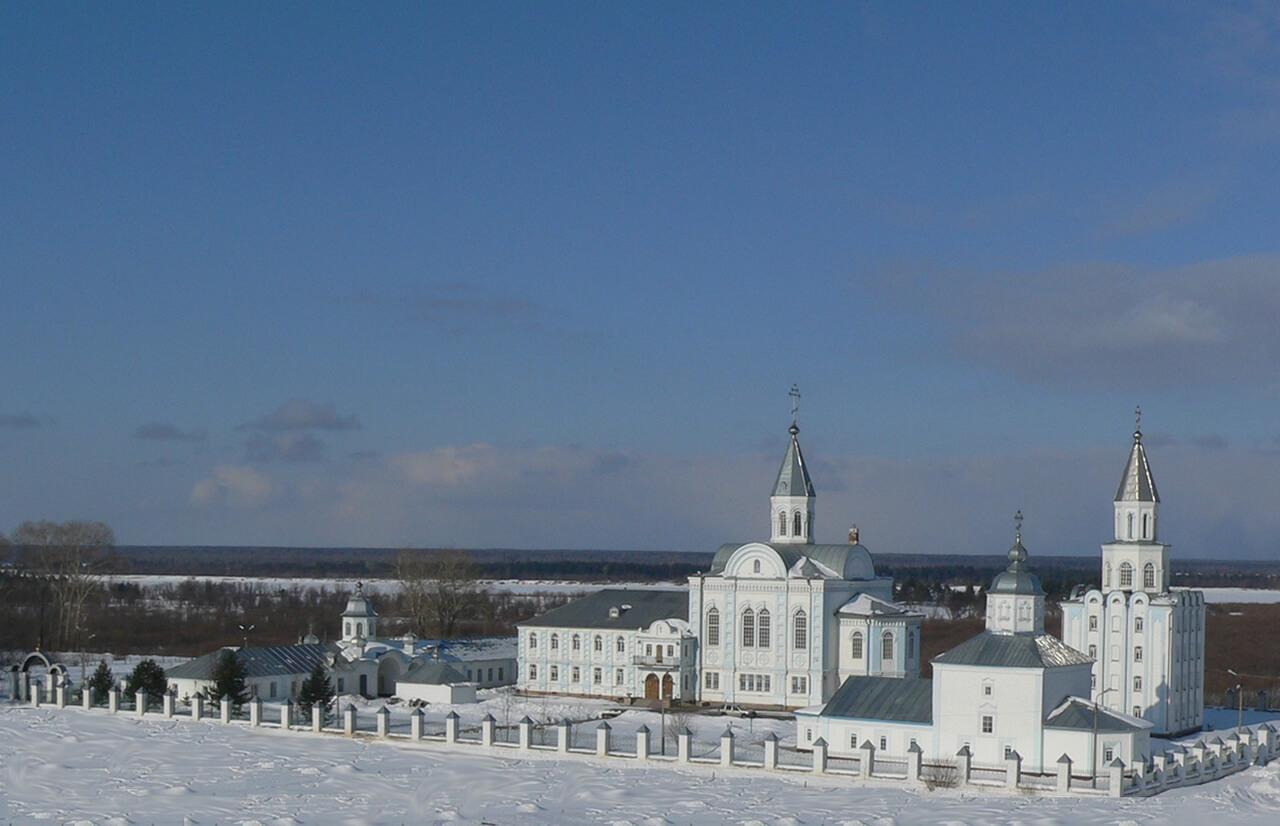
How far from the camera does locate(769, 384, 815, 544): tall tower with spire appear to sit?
4838cm

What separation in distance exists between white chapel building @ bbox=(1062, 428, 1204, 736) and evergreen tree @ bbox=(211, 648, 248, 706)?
22.4 meters

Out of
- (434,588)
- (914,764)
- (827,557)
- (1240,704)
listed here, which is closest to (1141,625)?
Answer: (1240,704)

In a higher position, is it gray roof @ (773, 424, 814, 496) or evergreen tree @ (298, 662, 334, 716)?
gray roof @ (773, 424, 814, 496)

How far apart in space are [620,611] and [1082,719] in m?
19.9

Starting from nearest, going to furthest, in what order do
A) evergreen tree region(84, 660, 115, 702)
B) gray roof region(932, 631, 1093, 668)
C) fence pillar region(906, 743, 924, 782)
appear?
fence pillar region(906, 743, 924, 782), gray roof region(932, 631, 1093, 668), evergreen tree region(84, 660, 115, 702)

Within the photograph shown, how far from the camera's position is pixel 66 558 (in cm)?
6531

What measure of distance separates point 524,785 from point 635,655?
18060mm

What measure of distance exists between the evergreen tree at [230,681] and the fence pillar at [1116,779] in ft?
75.6

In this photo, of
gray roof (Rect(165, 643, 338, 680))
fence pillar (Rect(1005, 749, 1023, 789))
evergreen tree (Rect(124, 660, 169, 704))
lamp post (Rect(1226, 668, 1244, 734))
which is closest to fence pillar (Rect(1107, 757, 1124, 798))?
fence pillar (Rect(1005, 749, 1023, 789))

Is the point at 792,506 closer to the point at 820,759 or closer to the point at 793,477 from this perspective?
the point at 793,477

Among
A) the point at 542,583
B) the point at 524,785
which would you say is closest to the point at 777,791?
the point at 524,785

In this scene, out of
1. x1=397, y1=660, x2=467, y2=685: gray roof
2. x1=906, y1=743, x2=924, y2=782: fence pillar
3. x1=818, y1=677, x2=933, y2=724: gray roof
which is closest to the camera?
x1=906, y1=743, x2=924, y2=782: fence pillar

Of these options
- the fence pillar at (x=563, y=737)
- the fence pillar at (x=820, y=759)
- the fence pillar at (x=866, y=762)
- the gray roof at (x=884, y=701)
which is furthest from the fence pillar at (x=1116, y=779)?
the fence pillar at (x=563, y=737)

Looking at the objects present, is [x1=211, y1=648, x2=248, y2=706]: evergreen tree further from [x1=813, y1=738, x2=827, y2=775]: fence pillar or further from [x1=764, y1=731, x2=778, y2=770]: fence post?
[x1=813, y1=738, x2=827, y2=775]: fence pillar
